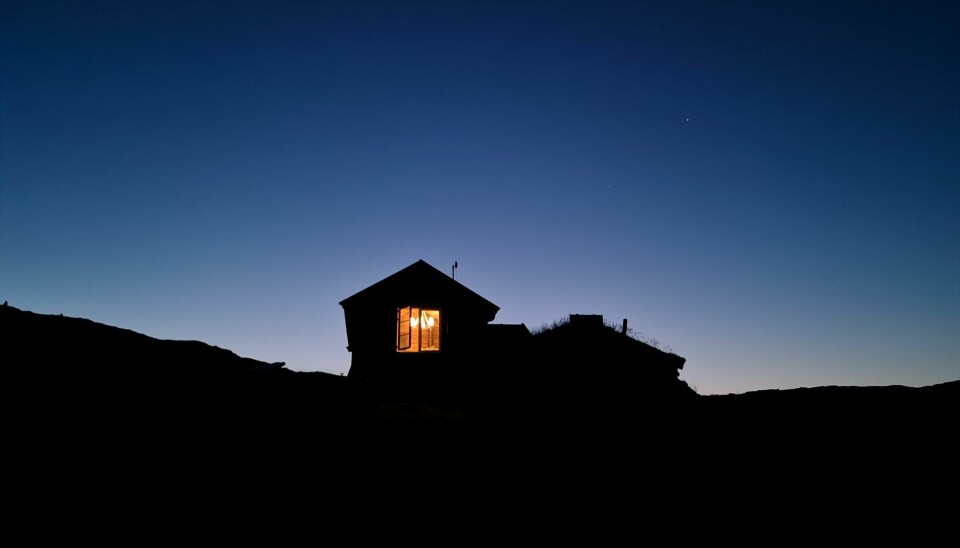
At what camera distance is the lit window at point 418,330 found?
58.7 ft

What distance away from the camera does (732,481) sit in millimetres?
6457

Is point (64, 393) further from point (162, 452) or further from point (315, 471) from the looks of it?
point (315, 471)

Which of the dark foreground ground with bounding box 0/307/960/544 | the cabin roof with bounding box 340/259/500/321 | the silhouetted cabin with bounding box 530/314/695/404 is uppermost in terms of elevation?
the cabin roof with bounding box 340/259/500/321

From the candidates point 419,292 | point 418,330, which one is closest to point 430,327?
point 418,330

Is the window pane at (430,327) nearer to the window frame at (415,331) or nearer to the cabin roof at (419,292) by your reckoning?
the window frame at (415,331)

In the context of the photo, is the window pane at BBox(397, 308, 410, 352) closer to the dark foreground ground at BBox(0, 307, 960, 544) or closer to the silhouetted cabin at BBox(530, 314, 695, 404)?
the dark foreground ground at BBox(0, 307, 960, 544)

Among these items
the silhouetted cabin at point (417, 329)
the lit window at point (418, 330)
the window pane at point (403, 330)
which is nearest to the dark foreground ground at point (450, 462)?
the silhouetted cabin at point (417, 329)

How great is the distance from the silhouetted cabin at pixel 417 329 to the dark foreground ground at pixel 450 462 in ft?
22.0

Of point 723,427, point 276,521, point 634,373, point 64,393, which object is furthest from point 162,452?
point 634,373

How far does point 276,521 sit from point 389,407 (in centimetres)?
717

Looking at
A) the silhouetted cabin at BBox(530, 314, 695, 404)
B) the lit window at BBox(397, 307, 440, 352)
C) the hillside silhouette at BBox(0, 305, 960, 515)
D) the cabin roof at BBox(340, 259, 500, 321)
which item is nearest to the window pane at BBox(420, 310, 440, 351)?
the lit window at BBox(397, 307, 440, 352)

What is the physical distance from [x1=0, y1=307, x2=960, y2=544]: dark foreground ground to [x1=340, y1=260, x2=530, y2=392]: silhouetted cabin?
671 centimetres

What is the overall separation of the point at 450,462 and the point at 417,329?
32.0 ft

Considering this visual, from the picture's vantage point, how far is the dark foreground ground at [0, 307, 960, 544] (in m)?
5.60
